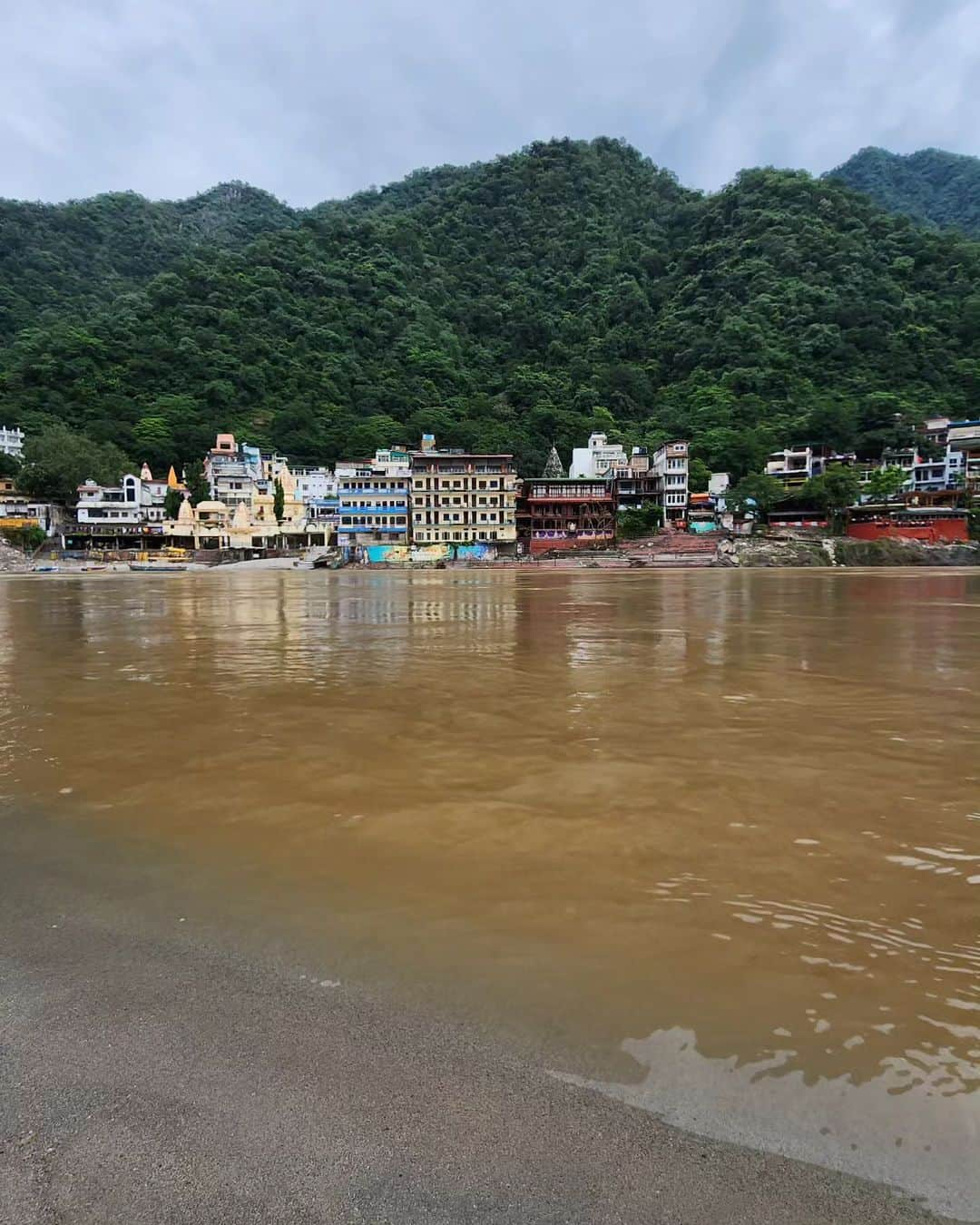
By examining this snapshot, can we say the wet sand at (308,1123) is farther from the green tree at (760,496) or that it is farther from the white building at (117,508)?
the white building at (117,508)

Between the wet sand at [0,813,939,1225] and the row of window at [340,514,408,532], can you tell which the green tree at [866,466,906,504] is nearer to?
the row of window at [340,514,408,532]

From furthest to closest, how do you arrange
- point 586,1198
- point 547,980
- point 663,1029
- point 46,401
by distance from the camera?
point 46,401
point 547,980
point 663,1029
point 586,1198

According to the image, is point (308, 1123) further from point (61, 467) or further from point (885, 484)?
point (61, 467)

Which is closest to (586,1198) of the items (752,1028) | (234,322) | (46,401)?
(752,1028)

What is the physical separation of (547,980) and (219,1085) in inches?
59.7

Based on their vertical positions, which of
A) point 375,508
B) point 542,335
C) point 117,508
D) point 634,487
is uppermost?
point 542,335

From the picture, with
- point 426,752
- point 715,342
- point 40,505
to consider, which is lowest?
point 426,752

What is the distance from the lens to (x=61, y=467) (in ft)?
277

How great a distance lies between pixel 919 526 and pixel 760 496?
16.4 metres

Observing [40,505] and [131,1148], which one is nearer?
[131,1148]

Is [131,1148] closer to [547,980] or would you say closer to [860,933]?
[547,980]

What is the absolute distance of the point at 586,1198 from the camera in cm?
230

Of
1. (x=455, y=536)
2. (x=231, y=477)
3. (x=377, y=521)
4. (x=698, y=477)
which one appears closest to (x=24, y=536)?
(x=231, y=477)

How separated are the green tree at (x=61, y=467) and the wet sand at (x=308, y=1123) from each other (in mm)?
95242
